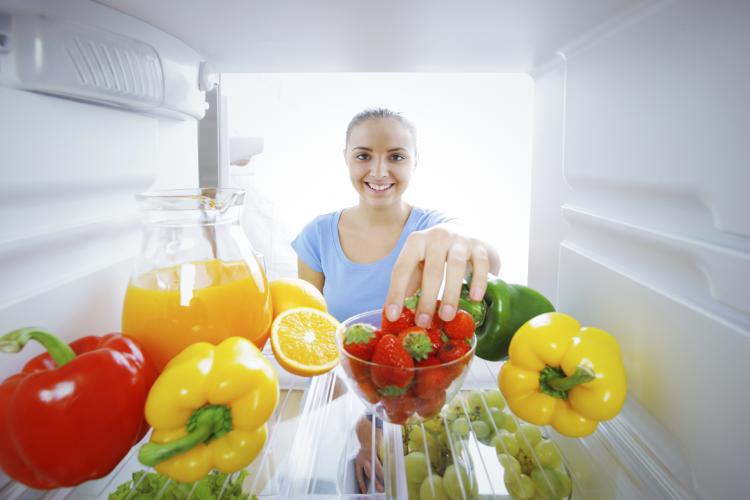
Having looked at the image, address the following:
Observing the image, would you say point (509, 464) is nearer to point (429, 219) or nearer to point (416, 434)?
point (416, 434)

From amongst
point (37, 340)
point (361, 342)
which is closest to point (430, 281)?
point (361, 342)

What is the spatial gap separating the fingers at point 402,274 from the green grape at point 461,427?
19cm

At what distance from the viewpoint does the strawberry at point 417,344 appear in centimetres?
60

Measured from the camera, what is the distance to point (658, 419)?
23.3 inches

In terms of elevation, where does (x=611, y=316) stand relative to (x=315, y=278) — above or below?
above

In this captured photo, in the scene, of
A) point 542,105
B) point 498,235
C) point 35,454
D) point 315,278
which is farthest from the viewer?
point 498,235

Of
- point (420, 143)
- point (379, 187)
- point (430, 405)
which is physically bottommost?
point (430, 405)

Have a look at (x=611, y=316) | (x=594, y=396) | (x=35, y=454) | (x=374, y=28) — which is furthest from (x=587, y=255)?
(x=35, y=454)

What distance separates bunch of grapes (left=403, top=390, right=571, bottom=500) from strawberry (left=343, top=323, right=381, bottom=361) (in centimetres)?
15

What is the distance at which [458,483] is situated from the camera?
0.59m

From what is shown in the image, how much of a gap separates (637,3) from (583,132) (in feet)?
0.75

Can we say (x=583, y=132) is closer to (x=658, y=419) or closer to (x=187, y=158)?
(x=658, y=419)

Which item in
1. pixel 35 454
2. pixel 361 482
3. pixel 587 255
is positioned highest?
pixel 587 255

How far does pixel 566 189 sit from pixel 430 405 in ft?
1.63
